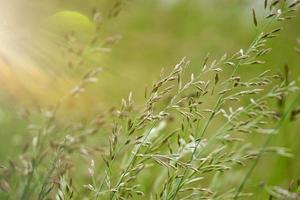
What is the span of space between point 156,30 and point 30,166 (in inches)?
84.6

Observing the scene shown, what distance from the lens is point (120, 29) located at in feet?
10.7

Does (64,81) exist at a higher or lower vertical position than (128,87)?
higher

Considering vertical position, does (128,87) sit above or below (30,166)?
below

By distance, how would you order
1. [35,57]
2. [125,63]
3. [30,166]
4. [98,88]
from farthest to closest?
1. [125,63]
2. [98,88]
3. [35,57]
4. [30,166]

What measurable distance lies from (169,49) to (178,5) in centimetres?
38

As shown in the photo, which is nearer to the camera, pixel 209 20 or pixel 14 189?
pixel 14 189

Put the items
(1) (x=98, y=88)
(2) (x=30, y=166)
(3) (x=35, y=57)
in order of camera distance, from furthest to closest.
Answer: (1) (x=98, y=88) < (3) (x=35, y=57) < (2) (x=30, y=166)

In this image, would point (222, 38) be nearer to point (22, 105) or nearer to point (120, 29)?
point (120, 29)

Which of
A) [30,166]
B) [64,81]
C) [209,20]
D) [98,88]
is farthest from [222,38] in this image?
[30,166]

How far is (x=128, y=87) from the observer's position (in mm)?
2826

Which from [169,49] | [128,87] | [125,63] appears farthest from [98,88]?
[169,49]

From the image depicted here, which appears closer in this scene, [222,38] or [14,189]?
[14,189]

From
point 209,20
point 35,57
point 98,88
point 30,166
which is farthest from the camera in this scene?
point 209,20

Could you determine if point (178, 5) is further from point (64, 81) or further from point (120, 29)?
point (64, 81)
